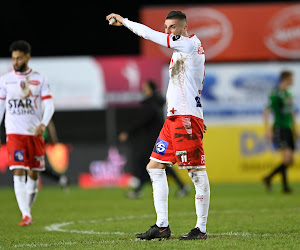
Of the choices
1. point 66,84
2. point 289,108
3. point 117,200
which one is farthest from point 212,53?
point 117,200

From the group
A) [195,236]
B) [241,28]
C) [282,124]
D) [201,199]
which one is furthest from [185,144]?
[241,28]

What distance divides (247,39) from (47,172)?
8544 millimetres

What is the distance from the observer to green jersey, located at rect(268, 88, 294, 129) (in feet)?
50.7

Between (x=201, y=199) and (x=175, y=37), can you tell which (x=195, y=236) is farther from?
(x=175, y=37)

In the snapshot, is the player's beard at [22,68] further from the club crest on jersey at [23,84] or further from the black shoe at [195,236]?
the black shoe at [195,236]

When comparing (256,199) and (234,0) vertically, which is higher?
(234,0)

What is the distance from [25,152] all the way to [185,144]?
2.83 metres

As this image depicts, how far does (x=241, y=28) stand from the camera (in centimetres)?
2212

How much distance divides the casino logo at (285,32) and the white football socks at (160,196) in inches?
581

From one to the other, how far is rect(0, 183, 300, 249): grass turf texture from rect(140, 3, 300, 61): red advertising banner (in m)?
7.04

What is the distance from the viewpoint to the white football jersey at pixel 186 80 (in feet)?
25.3

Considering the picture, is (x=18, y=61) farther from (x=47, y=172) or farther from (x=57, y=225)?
(x=47, y=172)

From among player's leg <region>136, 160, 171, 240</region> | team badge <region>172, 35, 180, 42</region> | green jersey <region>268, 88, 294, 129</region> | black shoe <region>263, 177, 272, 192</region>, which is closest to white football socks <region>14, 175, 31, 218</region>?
player's leg <region>136, 160, 171, 240</region>

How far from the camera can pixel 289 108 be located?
1549cm
